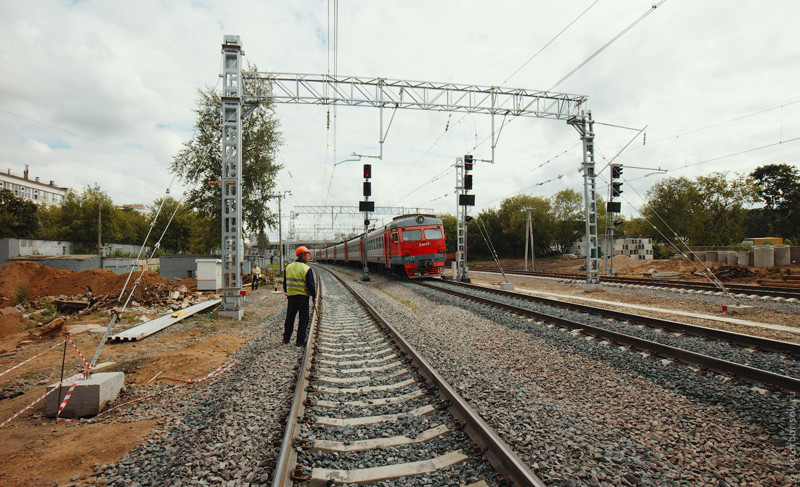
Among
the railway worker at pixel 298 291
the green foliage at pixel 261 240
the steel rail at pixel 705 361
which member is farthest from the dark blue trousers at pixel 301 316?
the green foliage at pixel 261 240

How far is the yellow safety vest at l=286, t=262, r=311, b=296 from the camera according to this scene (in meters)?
7.50

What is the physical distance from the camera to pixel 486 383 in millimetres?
4973

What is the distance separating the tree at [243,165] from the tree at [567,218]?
42313mm

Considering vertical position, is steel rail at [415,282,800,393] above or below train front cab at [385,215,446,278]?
below

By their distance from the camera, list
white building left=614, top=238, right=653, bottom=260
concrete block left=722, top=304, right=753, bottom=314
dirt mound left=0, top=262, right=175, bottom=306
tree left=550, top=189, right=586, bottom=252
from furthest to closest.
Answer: tree left=550, top=189, right=586, bottom=252, white building left=614, top=238, right=653, bottom=260, dirt mound left=0, top=262, right=175, bottom=306, concrete block left=722, top=304, right=753, bottom=314

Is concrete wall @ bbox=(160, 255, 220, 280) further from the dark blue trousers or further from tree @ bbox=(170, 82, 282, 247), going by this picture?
the dark blue trousers

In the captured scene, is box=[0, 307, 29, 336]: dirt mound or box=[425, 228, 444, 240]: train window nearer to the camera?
box=[0, 307, 29, 336]: dirt mound

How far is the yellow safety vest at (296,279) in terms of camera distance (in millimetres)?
7500

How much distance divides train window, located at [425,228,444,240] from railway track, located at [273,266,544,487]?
14.7 m

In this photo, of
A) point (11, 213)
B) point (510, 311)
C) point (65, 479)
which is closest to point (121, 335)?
point (65, 479)

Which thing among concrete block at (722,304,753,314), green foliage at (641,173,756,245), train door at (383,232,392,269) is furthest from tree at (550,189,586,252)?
concrete block at (722,304,753,314)

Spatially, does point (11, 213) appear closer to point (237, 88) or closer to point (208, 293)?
point (208, 293)

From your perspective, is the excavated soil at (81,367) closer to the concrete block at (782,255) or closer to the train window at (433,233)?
the train window at (433,233)

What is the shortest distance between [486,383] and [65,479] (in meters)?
4.16
